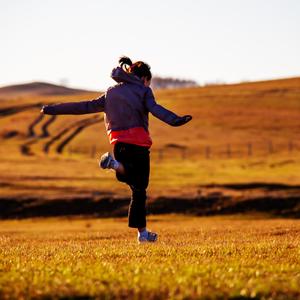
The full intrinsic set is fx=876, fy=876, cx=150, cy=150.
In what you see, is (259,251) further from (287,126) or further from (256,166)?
(287,126)

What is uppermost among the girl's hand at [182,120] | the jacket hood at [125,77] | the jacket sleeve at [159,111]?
the jacket hood at [125,77]

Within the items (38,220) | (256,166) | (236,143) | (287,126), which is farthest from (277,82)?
(38,220)

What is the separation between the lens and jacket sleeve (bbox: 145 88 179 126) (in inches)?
423

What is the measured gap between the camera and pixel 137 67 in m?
11.7

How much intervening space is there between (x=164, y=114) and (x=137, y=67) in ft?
3.68

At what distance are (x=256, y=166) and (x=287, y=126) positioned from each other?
2593 centimetres

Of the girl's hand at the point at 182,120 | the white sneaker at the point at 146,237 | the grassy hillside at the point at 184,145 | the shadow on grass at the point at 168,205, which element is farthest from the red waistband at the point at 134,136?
the grassy hillside at the point at 184,145

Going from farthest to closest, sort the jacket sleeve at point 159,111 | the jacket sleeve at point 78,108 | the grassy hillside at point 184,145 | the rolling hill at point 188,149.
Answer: the grassy hillside at point 184,145
the rolling hill at point 188,149
the jacket sleeve at point 78,108
the jacket sleeve at point 159,111

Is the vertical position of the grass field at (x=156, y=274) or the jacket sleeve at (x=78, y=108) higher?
the jacket sleeve at (x=78, y=108)

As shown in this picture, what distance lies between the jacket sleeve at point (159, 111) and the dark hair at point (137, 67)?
0.88 feet

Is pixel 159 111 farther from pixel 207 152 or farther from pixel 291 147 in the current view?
pixel 291 147

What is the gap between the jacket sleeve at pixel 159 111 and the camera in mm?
10742

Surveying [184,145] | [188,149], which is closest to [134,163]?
[188,149]

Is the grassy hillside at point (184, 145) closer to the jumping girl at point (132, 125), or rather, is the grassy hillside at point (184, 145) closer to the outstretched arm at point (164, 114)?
the jumping girl at point (132, 125)
